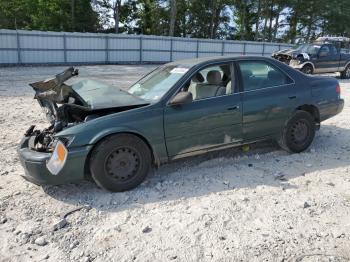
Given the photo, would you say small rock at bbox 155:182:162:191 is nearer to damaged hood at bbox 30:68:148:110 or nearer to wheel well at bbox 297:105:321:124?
damaged hood at bbox 30:68:148:110

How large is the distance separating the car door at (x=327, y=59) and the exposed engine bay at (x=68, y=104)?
14.5m

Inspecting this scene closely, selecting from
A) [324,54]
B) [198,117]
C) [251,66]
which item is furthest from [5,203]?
[324,54]

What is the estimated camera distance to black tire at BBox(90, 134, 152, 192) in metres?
4.45

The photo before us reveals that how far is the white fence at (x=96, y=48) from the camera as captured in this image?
21922mm

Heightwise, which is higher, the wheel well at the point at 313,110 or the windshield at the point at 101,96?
the windshield at the point at 101,96

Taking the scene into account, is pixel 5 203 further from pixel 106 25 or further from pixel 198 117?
pixel 106 25

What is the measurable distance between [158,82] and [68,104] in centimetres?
138

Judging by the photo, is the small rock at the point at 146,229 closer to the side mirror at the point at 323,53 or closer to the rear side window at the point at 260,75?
the rear side window at the point at 260,75

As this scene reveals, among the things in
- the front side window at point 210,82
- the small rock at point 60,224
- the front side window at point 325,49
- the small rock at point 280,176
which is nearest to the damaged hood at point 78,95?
the front side window at point 210,82

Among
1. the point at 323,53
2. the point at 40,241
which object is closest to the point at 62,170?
the point at 40,241

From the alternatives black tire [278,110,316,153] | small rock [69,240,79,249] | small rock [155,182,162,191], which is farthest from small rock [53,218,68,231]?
black tire [278,110,316,153]

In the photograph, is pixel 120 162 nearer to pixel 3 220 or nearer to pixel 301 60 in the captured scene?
pixel 3 220

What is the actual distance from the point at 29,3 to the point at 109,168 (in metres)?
41.4

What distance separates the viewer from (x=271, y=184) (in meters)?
4.92
